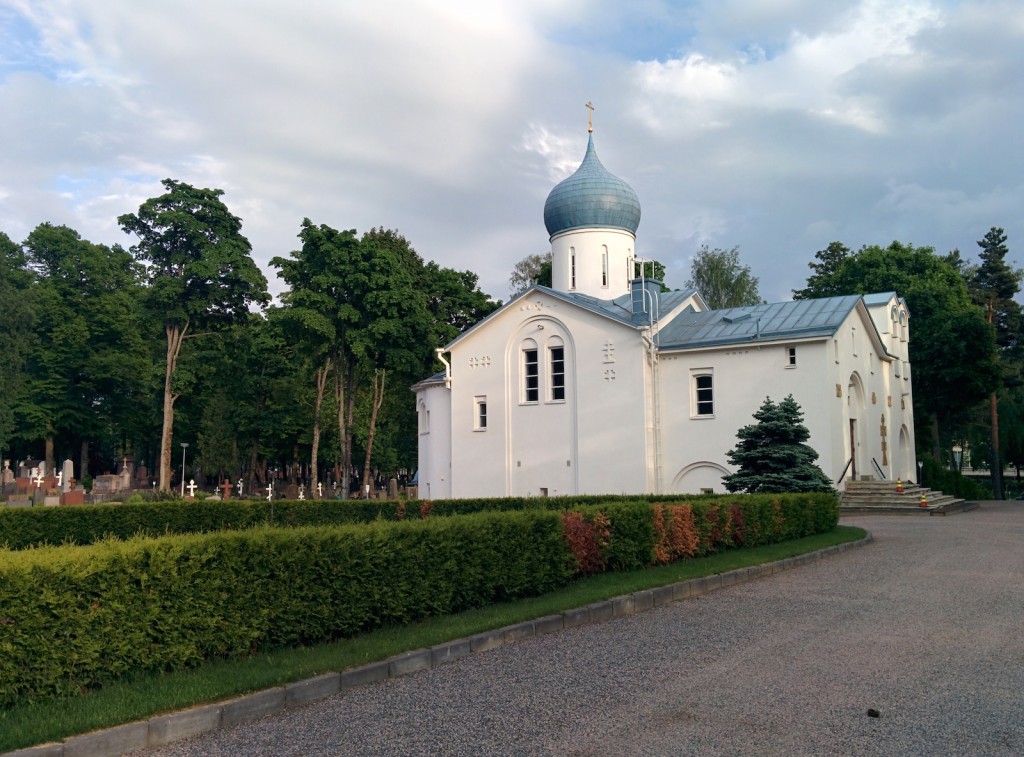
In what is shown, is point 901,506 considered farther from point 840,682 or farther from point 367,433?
point 367,433

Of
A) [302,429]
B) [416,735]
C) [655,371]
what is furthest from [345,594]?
[302,429]

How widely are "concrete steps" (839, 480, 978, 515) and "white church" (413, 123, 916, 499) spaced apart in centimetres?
53

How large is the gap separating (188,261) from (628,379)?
84.9ft

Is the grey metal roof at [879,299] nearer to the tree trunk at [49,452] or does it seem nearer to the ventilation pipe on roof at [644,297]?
the ventilation pipe on roof at [644,297]

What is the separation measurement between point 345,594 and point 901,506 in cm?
2452

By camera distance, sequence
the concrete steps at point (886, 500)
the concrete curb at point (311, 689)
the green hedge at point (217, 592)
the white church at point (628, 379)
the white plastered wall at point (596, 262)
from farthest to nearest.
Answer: the white plastered wall at point (596, 262), the white church at point (628, 379), the concrete steps at point (886, 500), the green hedge at point (217, 592), the concrete curb at point (311, 689)

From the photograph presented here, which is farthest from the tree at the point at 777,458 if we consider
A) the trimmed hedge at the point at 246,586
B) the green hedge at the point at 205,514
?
the trimmed hedge at the point at 246,586

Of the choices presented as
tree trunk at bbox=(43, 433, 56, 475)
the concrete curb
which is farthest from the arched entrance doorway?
tree trunk at bbox=(43, 433, 56, 475)

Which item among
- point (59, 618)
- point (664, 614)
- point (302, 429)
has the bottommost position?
point (664, 614)

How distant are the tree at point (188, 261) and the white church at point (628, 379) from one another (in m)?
15.2

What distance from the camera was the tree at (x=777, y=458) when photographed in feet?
66.7

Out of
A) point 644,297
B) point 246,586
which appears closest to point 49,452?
point 644,297

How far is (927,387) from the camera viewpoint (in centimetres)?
4053

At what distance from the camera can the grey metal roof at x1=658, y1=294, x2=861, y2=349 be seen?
29516mm
